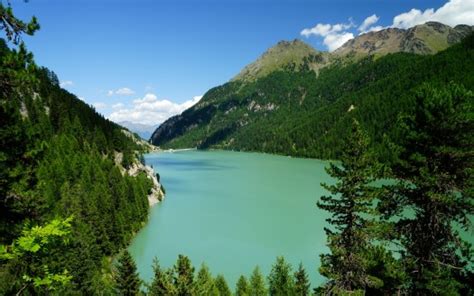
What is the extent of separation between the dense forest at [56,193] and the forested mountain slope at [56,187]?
0.03 m

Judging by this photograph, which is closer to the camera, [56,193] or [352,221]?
[352,221]

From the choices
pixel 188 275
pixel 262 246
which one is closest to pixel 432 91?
pixel 188 275

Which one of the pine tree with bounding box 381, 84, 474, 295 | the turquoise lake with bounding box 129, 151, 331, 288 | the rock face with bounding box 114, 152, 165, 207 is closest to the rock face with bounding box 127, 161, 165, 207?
the rock face with bounding box 114, 152, 165, 207

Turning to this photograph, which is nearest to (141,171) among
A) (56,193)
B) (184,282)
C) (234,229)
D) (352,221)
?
(234,229)

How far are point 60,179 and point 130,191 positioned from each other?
495 inches

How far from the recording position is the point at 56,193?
54844mm

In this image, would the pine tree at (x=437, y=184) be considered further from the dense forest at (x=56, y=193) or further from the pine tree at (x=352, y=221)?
the dense forest at (x=56, y=193)

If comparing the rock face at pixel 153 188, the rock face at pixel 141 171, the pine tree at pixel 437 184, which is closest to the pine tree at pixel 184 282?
the pine tree at pixel 437 184

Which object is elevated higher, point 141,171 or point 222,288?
point 141,171

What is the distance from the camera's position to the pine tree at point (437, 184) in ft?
49.0

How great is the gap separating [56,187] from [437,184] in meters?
53.9

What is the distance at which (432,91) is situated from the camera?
52.5ft

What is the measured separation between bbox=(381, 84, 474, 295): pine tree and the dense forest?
13198 mm

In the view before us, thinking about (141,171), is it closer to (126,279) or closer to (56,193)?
(56,193)
